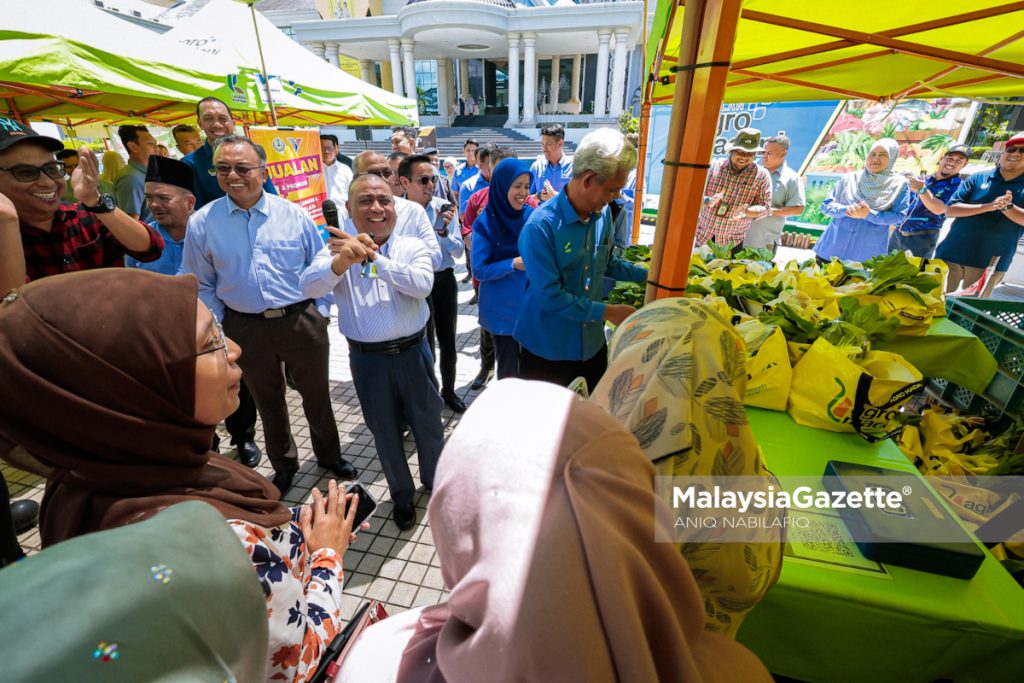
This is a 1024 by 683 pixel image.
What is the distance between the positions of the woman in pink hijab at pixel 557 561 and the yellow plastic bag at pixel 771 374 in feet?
4.54

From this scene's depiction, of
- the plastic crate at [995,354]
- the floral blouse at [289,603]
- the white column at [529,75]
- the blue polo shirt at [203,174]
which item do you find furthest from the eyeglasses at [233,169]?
the white column at [529,75]

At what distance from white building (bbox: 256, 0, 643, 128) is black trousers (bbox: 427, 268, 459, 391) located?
24.6 metres

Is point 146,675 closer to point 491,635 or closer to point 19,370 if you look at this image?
point 491,635

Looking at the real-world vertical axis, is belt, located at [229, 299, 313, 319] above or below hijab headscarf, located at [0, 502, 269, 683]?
below

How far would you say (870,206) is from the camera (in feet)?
18.2

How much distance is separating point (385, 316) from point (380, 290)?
15cm

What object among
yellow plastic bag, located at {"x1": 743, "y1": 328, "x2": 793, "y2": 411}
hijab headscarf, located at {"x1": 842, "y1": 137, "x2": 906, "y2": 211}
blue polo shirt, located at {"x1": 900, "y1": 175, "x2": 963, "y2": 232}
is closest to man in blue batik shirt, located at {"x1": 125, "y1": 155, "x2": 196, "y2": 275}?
yellow plastic bag, located at {"x1": 743, "y1": 328, "x2": 793, "y2": 411}

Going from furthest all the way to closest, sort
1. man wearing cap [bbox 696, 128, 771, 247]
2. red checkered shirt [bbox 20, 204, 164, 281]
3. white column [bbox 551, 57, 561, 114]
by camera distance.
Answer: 1. white column [bbox 551, 57, 561, 114]
2. man wearing cap [bbox 696, 128, 771, 247]
3. red checkered shirt [bbox 20, 204, 164, 281]

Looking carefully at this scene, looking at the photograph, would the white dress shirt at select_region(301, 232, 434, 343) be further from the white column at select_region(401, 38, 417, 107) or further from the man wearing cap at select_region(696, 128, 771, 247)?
the white column at select_region(401, 38, 417, 107)

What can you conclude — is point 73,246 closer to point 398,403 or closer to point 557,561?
point 398,403

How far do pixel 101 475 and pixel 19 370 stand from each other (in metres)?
0.26

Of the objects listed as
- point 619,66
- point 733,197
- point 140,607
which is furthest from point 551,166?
point 619,66

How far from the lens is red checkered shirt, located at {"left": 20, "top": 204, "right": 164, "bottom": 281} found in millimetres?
2514

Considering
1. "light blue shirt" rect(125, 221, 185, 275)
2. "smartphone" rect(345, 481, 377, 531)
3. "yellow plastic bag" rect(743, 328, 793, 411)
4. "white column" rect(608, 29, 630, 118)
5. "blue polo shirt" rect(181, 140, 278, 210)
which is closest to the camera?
"smartphone" rect(345, 481, 377, 531)
